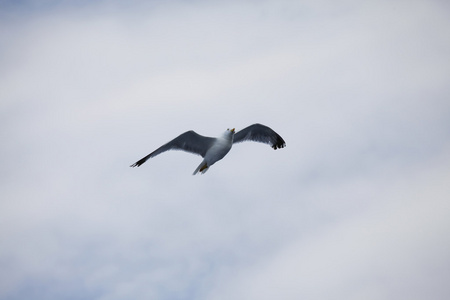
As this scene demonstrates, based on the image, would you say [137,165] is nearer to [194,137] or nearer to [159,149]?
[159,149]

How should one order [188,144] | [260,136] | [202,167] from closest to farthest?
[202,167] → [188,144] → [260,136]

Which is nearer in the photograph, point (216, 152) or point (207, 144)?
point (216, 152)

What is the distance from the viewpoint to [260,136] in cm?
2566

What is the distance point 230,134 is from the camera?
24.2m

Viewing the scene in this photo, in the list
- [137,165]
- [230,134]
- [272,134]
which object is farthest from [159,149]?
[272,134]

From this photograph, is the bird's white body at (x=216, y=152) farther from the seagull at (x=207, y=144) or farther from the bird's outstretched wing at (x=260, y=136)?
the bird's outstretched wing at (x=260, y=136)

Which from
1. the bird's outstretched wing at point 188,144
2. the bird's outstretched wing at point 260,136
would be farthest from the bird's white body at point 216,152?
the bird's outstretched wing at point 260,136

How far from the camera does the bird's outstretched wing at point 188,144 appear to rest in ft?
77.3

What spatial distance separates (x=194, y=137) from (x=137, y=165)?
2899 millimetres

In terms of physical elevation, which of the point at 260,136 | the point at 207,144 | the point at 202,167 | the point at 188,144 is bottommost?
the point at 202,167

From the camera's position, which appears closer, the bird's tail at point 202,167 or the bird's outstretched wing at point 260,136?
the bird's tail at point 202,167

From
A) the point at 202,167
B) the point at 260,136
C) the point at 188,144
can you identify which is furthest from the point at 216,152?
the point at 260,136

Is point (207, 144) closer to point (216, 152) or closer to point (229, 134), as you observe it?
point (216, 152)

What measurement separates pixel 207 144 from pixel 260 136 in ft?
9.52
